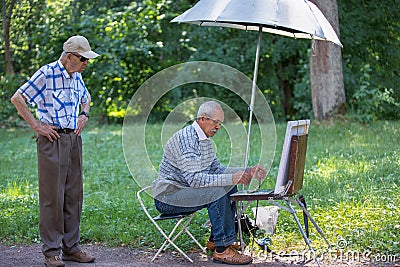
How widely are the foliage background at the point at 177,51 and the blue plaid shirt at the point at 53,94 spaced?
10259 millimetres

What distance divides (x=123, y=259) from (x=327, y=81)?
8.32 metres

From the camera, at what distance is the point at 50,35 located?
16812 millimetres

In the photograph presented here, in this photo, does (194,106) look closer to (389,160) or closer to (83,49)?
(389,160)

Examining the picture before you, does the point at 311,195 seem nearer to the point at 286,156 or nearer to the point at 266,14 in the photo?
the point at 286,156

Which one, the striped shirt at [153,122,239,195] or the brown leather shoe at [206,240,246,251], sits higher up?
the striped shirt at [153,122,239,195]

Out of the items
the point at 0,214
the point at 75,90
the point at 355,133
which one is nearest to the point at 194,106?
the point at 355,133

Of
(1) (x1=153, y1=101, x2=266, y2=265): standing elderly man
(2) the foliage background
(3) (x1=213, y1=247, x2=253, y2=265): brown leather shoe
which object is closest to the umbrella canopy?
(1) (x1=153, y1=101, x2=266, y2=265): standing elderly man

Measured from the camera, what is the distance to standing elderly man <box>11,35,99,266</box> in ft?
17.6

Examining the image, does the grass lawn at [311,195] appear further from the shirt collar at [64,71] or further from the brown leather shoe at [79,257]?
the shirt collar at [64,71]

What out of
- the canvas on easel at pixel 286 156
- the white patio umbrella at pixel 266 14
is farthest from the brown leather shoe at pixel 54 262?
the white patio umbrella at pixel 266 14

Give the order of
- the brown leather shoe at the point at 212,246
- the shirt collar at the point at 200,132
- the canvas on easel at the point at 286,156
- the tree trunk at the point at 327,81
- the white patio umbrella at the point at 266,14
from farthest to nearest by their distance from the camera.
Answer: the tree trunk at the point at 327,81 < the brown leather shoe at the point at 212,246 < the shirt collar at the point at 200,132 < the white patio umbrella at the point at 266,14 < the canvas on easel at the point at 286,156

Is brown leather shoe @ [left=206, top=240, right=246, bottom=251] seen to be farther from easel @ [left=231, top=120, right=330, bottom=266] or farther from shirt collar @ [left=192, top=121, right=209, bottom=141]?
shirt collar @ [left=192, top=121, right=209, bottom=141]

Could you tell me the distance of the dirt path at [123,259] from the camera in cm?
568

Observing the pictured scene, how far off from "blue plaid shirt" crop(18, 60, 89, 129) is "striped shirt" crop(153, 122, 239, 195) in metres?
0.85
